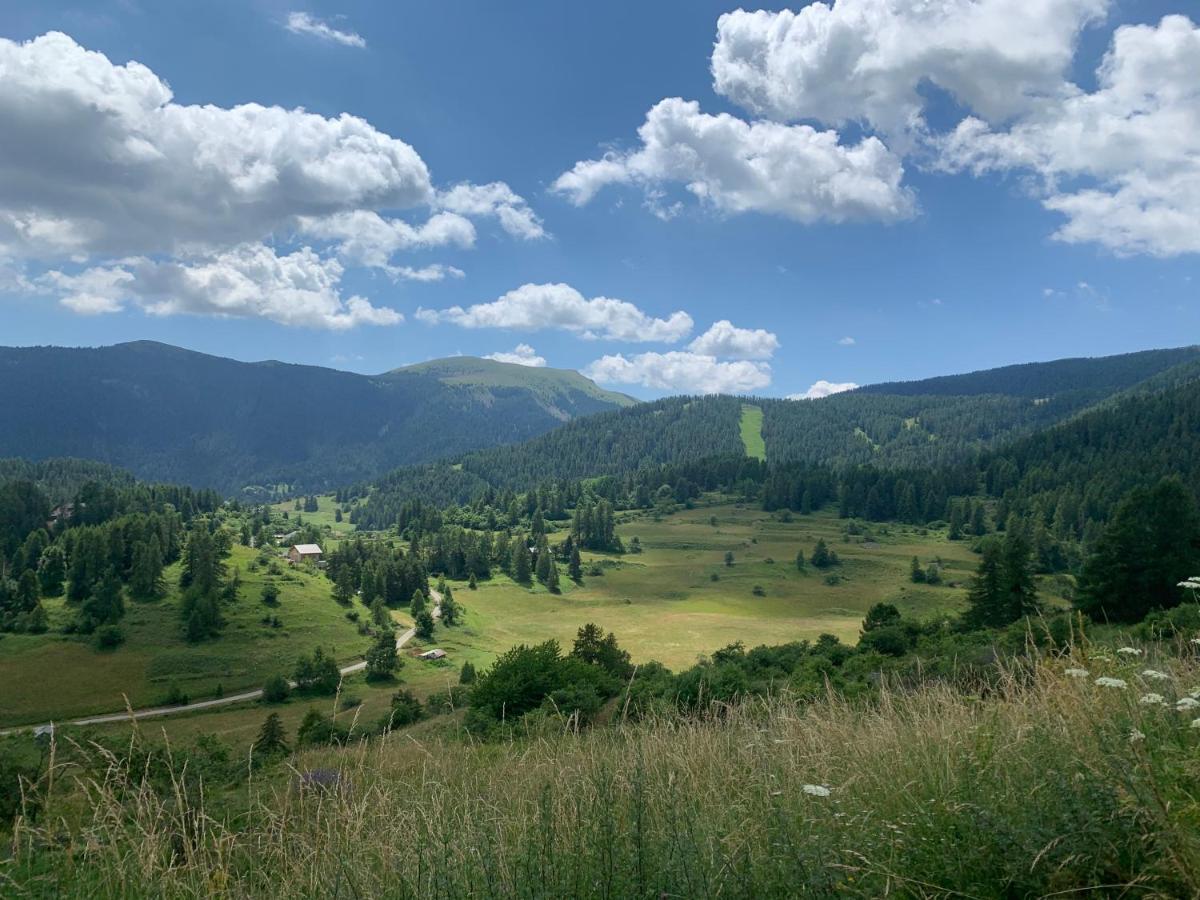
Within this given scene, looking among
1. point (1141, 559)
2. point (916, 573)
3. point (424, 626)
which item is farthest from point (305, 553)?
point (1141, 559)

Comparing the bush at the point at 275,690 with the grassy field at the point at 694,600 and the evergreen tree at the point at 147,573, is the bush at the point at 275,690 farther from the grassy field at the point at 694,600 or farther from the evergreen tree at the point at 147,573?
the evergreen tree at the point at 147,573

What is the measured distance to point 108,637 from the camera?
94.2m

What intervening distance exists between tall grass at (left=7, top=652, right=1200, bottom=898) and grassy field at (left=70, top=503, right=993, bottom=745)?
209 ft

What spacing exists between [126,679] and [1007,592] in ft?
334

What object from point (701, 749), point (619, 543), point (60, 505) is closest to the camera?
point (701, 749)

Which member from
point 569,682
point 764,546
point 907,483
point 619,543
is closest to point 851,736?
point 569,682

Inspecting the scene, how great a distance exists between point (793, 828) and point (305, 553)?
564 feet

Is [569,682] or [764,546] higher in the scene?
[569,682]

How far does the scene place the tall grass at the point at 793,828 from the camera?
10.9 ft

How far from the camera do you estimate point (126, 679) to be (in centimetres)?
8756

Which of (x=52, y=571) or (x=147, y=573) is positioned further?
(x=52, y=571)

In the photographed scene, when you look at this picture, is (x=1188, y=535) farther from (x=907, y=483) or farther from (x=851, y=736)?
(x=907, y=483)

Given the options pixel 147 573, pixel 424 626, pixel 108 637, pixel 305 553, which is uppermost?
pixel 147 573

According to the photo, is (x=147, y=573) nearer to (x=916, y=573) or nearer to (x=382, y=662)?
(x=382, y=662)
